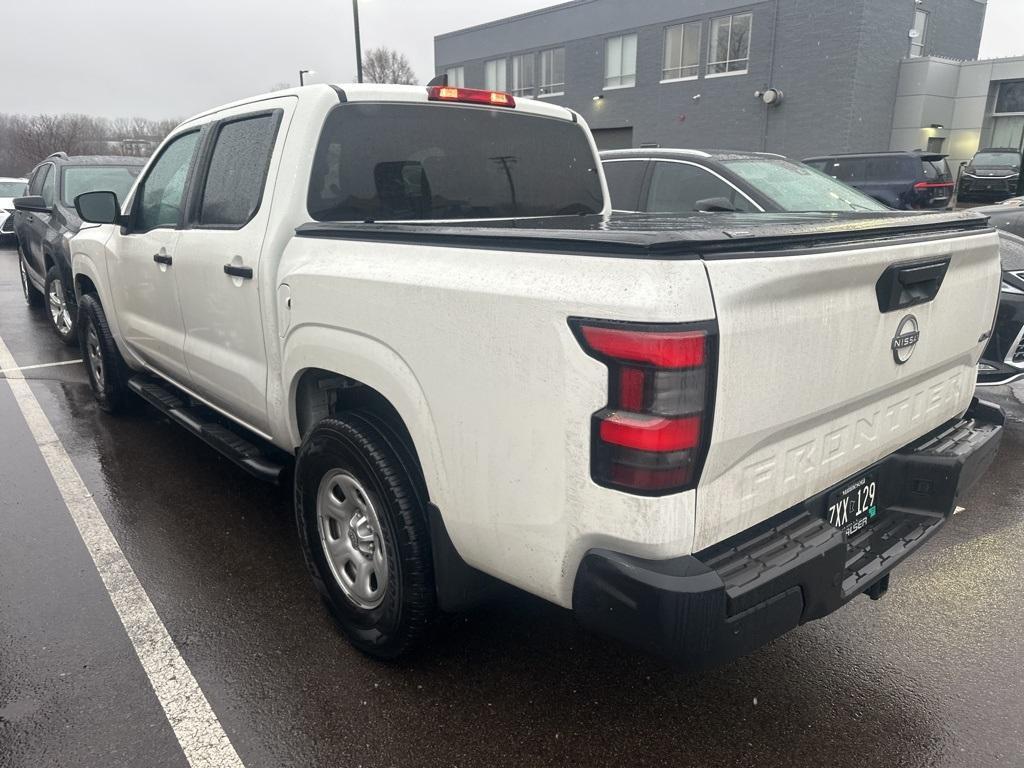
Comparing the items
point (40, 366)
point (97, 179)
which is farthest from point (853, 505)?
point (97, 179)

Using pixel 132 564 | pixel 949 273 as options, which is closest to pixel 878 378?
pixel 949 273

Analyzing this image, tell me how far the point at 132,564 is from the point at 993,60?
3323cm

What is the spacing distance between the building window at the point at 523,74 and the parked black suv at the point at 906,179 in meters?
23.1

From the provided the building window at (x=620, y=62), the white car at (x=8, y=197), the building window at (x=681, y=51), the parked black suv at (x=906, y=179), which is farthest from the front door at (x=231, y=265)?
the building window at (x=620, y=62)

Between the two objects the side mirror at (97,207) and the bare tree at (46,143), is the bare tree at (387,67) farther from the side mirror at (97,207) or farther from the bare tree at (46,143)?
the side mirror at (97,207)

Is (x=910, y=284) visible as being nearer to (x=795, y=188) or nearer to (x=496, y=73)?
(x=795, y=188)

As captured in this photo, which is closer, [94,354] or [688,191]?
[94,354]

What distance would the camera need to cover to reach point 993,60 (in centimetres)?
2770

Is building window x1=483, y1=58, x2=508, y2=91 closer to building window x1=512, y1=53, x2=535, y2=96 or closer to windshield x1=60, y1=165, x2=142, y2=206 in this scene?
building window x1=512, y1=53, x2=535, y2=96

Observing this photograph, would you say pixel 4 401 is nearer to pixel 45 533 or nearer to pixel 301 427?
pixel 45 533

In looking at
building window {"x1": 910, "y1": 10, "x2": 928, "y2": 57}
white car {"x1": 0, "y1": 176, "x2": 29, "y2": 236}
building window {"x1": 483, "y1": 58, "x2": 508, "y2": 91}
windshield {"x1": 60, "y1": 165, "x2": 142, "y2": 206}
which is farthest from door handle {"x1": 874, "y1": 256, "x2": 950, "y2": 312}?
building window {"x1": 483, "y1": 58, "x2": 508, "y2": 91}

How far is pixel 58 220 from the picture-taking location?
7363mm

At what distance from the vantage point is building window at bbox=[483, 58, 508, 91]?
37.6 meters

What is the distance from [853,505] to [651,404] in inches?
40.1
